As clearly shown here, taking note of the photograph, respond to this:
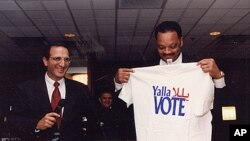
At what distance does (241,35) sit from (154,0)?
12.2 feet

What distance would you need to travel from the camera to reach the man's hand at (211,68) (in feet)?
7.31

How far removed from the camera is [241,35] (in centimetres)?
873

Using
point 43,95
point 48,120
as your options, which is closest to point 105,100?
point 43,95

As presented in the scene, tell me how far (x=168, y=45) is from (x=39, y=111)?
97cm

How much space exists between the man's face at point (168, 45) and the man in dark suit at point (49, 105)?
0.62 meters

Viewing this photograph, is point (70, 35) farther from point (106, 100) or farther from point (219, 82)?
point (219, 82)

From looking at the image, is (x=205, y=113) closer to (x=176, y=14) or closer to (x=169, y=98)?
(x=169, y=98)

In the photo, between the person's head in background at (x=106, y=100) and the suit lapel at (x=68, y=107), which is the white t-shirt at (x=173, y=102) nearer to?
the suit lapel at (x=68, y=107)

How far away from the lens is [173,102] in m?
2.35

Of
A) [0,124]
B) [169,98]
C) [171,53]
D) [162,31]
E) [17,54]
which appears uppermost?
[17,54]

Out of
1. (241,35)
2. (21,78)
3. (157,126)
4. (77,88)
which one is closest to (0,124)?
(77,88)

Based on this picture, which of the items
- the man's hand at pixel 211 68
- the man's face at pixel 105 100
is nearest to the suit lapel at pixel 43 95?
the man's hand at pixel 211 68

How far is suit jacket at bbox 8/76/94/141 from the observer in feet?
7.53

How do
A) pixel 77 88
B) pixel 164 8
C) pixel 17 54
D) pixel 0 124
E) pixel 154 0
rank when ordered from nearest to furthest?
pixel 77 88 < pixel 0 124 < pixel 154 0 < pixel 164 8 < pixel 17 54
